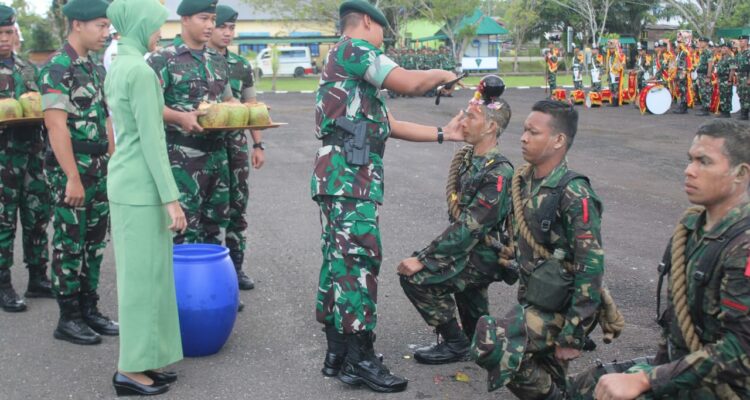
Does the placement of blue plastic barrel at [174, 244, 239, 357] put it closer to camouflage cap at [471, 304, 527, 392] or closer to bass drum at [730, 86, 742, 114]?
camouflage cap at [471, 304, 527, 392]

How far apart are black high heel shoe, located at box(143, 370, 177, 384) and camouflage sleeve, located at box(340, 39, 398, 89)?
2.00 metres

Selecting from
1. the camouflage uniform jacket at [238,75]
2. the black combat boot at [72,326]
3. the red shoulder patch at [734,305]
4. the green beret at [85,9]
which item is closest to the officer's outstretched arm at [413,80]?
the red shoulder patch at [734,305]

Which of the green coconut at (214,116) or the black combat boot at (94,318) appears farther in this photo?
the black combat boot at (94,318)

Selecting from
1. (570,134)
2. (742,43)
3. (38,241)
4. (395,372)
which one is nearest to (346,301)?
(395,372)

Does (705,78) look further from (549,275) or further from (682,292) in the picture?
(682,292)

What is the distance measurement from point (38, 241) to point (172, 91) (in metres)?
1.76

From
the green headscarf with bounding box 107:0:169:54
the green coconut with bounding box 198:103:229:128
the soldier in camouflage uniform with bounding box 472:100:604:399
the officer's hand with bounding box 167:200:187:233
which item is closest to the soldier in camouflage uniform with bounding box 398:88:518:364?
the soldier in camouflage uniform with bounding box 472:100:604:399

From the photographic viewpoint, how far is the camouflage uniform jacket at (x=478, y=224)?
472 centimetres

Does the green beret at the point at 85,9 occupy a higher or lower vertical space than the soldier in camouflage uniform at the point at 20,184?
higher

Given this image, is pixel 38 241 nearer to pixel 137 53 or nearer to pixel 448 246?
pixel 137 53

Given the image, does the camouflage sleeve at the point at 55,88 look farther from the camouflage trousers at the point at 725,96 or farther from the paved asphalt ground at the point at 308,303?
the camouflage trousers at the point at 725,96

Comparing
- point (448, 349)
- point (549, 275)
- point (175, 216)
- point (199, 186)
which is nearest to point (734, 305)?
point (549, 275)

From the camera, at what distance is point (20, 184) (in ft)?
20.7

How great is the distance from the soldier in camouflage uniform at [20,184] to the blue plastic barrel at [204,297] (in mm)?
1828
